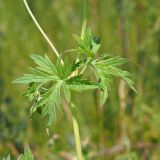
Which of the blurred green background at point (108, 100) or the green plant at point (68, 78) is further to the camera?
the blurred green background at point (108, 100)

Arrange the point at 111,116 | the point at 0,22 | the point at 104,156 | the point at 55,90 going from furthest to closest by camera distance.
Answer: the point at 0,22, the point at 111,116, the point at 104,156, the point at 55,90

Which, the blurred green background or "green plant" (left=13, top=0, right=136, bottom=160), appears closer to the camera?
"green plant" (left=13, top=0, right=136, bottom=160)

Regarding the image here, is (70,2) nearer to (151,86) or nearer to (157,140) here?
(151,86)

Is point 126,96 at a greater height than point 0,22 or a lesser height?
lesser

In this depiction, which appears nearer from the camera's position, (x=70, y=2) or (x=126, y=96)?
(x=126, y=96)

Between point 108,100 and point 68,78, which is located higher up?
point 68,78

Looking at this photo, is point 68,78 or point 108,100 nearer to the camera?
→ point 68,78

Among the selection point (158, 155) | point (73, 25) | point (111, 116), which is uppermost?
point (73, 25)

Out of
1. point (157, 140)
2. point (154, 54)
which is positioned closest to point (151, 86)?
point (154, 54)
